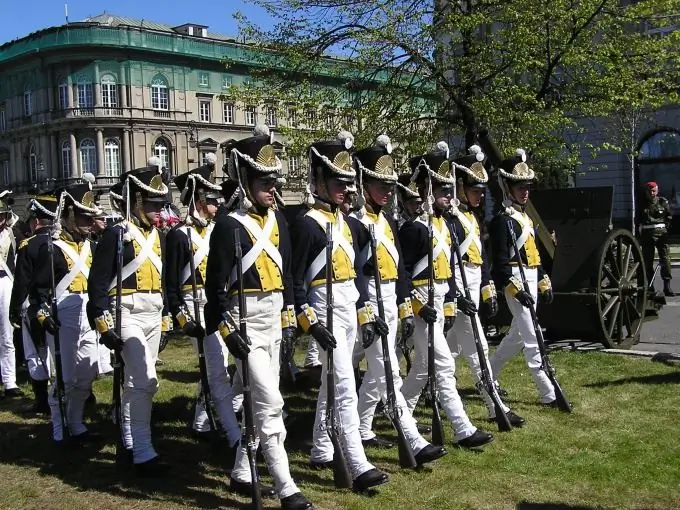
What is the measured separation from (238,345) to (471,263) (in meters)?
3.05

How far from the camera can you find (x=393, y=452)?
6.55 m

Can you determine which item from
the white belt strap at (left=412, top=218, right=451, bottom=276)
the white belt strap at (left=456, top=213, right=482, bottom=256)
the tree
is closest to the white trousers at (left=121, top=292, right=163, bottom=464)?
the white belt strap at (left=412, top=218, right=451, bottom=276)

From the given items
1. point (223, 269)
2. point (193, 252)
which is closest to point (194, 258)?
point (193, 252)

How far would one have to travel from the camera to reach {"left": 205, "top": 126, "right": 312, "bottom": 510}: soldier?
5.23 metres

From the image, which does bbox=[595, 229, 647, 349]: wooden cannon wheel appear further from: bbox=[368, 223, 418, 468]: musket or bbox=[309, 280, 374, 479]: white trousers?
bbox=[309, 280, 374, 479]: white trousers

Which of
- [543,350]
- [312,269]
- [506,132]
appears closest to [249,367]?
[312,269]

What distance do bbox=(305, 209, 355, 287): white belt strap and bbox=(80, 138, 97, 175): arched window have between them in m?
50.3

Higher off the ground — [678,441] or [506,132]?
[506,132]

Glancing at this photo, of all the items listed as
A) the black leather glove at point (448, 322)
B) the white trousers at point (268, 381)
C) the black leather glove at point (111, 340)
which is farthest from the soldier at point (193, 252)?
the black leather glove at point (448, 322)

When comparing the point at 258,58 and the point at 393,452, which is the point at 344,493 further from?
the point at 258,58

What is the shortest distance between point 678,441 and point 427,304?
91.6 inches

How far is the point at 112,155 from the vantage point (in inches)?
2101

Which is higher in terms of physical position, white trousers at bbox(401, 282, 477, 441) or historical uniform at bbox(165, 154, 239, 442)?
historical uniform at bbox(165, 154, 239, 442)

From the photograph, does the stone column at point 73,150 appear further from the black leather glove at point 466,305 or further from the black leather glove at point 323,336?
the black leather glove at point 323,336
